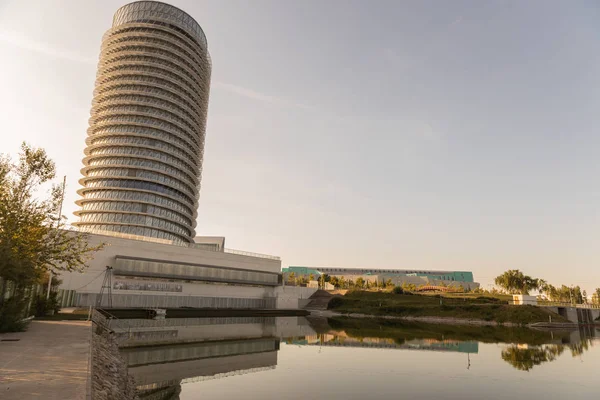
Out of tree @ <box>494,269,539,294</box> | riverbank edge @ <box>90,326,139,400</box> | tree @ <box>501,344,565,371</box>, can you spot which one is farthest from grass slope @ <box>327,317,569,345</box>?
tree @ <box>494,269,539,294</box>

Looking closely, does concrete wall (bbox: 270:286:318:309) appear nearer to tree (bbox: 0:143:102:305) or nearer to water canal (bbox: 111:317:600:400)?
water canal (bbox: 111:317:600:400)

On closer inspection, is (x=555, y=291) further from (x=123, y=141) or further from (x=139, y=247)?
(x=123, y=141)

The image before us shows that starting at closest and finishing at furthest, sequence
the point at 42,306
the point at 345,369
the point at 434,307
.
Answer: the point at 345,369, the point at 42,306, the point at 434,307

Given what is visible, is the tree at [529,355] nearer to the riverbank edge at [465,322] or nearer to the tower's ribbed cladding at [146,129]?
the riverbank edge at [465,322]

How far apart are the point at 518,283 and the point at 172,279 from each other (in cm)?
9611

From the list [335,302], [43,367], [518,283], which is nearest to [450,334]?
[335,302]

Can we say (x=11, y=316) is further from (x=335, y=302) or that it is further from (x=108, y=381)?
(x=335, y=302)

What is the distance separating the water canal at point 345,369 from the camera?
20562 millimetres

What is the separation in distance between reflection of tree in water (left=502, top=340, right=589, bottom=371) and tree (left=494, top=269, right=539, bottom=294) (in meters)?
73.3

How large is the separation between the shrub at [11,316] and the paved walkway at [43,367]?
0.67m

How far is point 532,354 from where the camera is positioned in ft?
120

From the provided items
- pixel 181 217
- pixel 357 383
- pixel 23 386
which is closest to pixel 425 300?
pixel 181 217

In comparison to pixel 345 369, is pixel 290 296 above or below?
above

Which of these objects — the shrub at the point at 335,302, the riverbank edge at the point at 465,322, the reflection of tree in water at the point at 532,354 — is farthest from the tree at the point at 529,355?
the shrub at the point at 335,302
